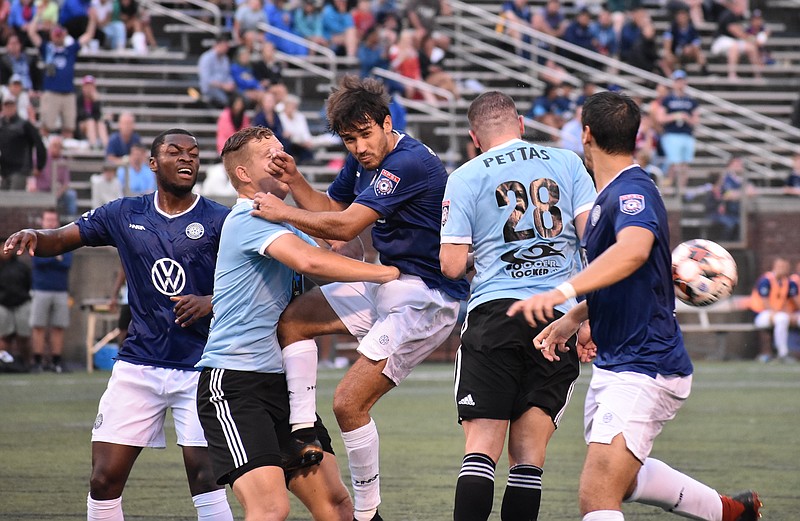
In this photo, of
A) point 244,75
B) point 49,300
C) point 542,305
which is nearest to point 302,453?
point 542,305

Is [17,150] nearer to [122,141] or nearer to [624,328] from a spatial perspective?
[122,141]

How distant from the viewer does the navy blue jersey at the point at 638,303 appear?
5.70m

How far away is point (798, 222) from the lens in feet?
76.8

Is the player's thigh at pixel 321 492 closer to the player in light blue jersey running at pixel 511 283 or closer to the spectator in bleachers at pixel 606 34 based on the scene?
the player in light blue jersey running at pixel 511 283

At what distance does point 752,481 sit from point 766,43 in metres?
22.3

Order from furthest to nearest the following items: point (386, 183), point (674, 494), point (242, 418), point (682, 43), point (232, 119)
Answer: point (682, 43) < point (232, 119) < point (386, 183) < point (674, 494) < point (242, 418)

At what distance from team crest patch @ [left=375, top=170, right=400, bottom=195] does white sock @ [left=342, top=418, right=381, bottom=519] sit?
1210 millimetres

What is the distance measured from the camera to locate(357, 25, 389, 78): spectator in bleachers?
24156mm

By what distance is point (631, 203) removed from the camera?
5613 mm

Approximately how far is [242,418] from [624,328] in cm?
178

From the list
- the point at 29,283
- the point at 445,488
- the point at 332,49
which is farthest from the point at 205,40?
the point at 445,488

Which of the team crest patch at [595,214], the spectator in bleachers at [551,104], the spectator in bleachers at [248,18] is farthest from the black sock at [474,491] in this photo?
the spectator in bleachers at [248,18]

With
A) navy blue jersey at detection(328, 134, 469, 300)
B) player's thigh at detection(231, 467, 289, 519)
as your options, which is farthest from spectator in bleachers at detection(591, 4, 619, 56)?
player's thigh at detection(231, 467, 289, 519)

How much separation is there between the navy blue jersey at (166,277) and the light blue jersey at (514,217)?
4.61 ft
